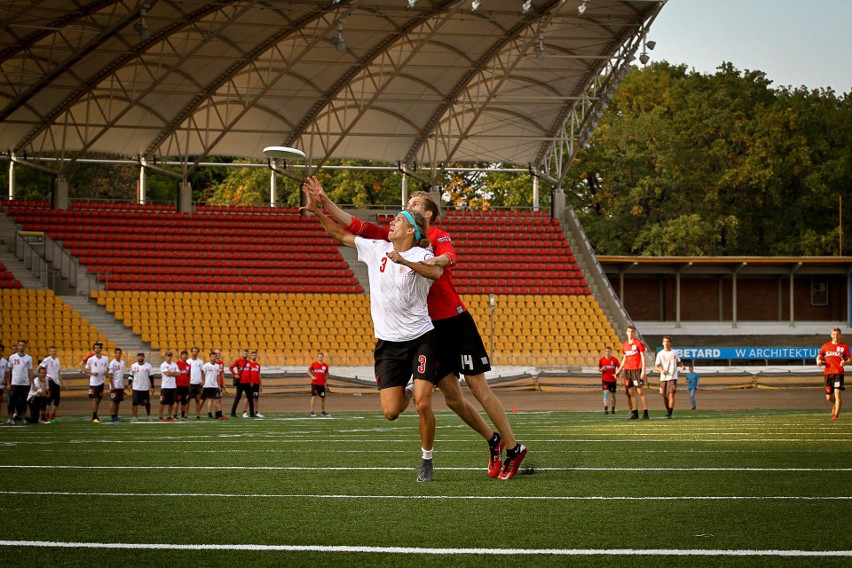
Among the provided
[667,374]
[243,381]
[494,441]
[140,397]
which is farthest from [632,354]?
[494,441]

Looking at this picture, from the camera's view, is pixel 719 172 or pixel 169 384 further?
pixel 719 172

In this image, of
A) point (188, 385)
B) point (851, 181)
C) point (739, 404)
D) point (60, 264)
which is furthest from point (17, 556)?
point (851, 181)

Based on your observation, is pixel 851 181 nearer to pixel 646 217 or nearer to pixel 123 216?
pixel 646 217

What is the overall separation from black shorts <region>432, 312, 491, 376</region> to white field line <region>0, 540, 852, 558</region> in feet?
11.3

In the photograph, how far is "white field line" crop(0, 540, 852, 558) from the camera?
5.62 metres

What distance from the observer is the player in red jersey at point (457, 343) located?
9.13 m

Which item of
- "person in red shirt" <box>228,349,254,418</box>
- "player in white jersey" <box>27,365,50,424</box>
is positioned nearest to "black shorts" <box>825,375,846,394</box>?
"person in red shirt" <box>228,349,254,418</box>

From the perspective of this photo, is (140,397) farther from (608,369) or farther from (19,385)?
(608,369)

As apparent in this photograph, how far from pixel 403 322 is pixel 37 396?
54.6 ft

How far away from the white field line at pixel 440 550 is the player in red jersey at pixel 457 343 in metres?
3.29

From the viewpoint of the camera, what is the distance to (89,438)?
1644 centimetres

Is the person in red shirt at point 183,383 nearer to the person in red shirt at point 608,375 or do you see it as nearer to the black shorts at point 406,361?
the person in red shirt at point 608,375

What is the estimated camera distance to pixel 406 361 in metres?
9.12

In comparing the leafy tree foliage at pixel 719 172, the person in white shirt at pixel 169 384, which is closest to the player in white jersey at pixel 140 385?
the person in white shirt at pixel 169 384
